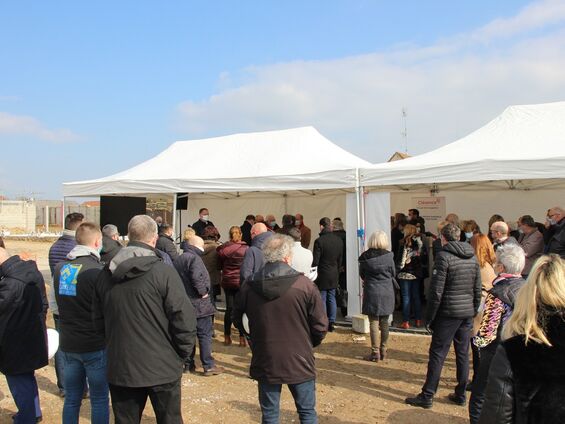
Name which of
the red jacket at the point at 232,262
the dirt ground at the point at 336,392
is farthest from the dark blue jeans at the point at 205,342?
the red jacket at the point at 232,262

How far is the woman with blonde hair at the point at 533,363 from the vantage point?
1.53 m

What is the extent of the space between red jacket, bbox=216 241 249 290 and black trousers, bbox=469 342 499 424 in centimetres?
300

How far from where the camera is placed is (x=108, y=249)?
4.50 m

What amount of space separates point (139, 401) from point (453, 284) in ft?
7.85

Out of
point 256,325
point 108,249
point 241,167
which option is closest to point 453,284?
point 256,325

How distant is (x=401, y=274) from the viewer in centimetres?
634

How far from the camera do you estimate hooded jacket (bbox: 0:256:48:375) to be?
312cm

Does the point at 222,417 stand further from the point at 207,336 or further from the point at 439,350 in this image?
the point at 439,350

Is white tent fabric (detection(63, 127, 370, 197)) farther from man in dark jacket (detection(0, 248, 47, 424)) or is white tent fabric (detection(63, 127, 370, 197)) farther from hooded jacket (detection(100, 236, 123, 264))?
man in dark jacket (detection(0, 248, 47, 424))

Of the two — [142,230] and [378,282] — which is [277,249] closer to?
[142,230]

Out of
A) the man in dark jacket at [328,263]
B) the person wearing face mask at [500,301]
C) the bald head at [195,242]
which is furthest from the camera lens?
the man in dark jacket at [328,263]

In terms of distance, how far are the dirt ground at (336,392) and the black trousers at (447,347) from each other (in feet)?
0.62

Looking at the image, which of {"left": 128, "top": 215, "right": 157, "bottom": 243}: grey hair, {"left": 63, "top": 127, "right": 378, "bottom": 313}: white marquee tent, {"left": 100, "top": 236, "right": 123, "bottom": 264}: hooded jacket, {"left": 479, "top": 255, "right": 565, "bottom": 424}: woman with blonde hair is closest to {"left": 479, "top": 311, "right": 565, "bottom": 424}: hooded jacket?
{"left": 479, "top": 255, "right": 565, "bottom": 424}: woman with blonde hair

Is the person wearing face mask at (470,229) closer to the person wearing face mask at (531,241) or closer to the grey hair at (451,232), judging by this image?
the person wearing face mask at (531,241)
